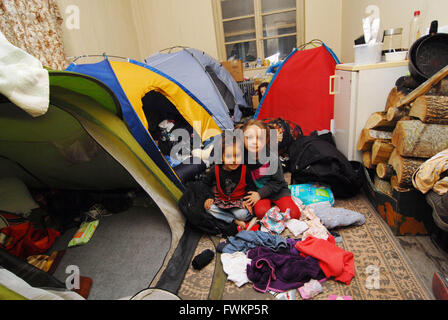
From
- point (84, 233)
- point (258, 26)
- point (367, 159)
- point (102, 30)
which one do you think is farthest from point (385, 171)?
Answer: point (102, 30)

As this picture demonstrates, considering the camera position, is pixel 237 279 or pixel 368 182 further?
pixel 368 182

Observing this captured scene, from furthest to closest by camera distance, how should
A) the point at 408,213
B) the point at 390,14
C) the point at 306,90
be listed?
the point at 306,90
the point at 390,14
the point at 408,213

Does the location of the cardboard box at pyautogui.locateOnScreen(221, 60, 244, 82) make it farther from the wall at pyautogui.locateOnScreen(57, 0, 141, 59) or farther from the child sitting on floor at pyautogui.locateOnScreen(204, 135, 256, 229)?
the child sitting on floor at pyautogui.locateOnScreen(204, 135, 256, 229)

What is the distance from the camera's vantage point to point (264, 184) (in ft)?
5.25

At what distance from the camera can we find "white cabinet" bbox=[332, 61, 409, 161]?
156 cm

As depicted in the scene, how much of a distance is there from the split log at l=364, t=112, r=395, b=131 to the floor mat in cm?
134

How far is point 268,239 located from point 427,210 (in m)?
0.77

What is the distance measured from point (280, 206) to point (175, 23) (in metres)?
4.09

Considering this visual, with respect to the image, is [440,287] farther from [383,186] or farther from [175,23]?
[175,23]

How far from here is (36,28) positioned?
242 centimetres

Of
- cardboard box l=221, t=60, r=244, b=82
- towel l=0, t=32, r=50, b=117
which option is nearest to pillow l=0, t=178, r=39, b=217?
towel l=0, t=32, r=50, b=117
